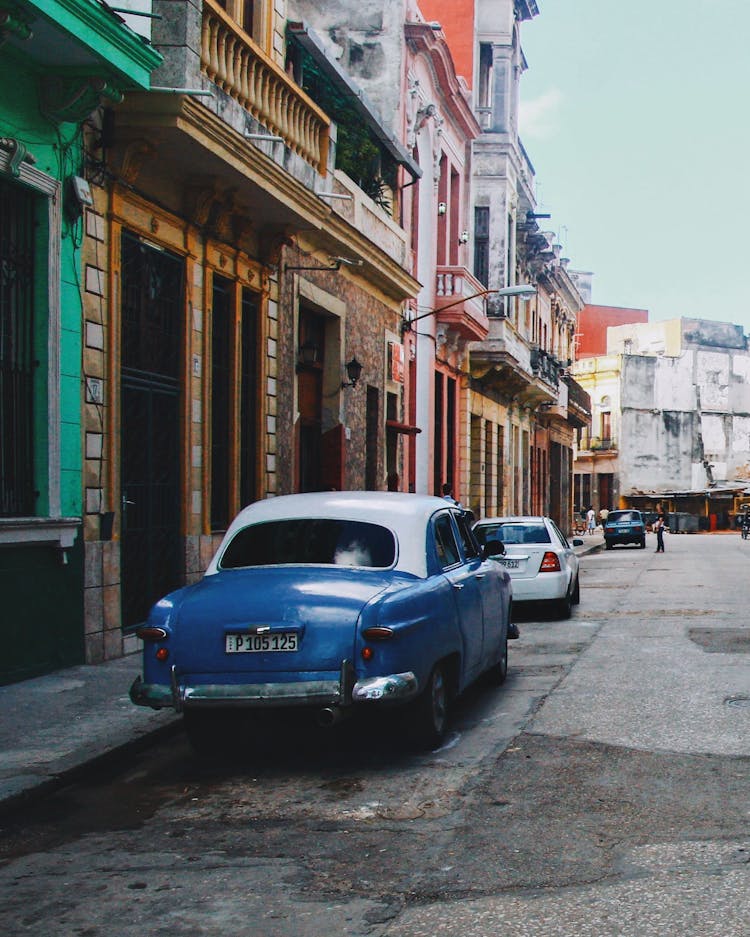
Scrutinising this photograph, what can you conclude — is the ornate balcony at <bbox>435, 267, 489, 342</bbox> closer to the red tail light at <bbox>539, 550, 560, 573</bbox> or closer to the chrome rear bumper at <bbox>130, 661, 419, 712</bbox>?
the red tail light at <bbox>539, 550, 560, 573</bbox>

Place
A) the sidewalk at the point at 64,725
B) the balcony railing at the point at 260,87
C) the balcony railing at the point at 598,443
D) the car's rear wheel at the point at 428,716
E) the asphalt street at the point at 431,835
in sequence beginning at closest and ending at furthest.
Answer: the asphalt street at the point at 431,835
the sidewalk at the point at 64,725
the car's rear wheel at the point at 428,716
the balcony railing at the point at 260,87
the balcony railing at the point at 598,443

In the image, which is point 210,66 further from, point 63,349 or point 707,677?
point 707,677

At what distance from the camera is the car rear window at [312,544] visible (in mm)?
8453

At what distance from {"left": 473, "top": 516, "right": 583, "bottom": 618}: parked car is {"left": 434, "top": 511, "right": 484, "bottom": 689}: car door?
23.3 ft

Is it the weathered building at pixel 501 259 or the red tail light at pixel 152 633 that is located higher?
the weathered building at pixel 501 259

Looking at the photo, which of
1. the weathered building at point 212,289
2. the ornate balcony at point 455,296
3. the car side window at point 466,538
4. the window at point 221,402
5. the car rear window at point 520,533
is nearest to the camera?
the car side window at point 466,538

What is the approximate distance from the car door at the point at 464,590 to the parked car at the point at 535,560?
7.12m

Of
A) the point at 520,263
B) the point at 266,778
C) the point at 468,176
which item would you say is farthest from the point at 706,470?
the point at 266,778

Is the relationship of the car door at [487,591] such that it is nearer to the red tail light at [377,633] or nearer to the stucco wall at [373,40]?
the red tail light at [377,633]

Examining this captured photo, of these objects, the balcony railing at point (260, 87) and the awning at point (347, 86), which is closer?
the balcony railing at point (260, 87)

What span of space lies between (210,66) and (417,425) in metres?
15.2

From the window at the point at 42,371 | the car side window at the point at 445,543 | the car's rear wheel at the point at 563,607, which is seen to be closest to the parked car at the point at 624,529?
the car's rear wheel at the point at 563,607

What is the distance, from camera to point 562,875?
17.4 ft

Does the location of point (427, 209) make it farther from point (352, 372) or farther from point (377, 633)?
point (377, 633)
